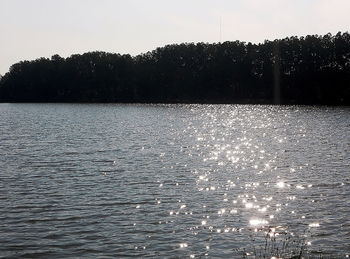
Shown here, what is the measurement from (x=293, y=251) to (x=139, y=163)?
22676 mm

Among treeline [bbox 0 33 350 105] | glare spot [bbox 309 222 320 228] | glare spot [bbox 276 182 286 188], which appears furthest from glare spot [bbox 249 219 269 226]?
treeline [bbox 0 33 350 105]

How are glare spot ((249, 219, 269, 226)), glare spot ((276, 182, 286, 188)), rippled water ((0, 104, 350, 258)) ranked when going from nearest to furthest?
1. rippled water ((0, 104, 350, 258))
2. glare spot ((249, 219, 269, 226))
3. glare spot ((276, 182, 286, 188))

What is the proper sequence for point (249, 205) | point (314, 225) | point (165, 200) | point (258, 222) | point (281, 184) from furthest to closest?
point (281, 184)
point (165, 200)
point (249, 205)
point (258, 222)
point (314, 225)

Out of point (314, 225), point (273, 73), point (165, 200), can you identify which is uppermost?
point (273, 73)

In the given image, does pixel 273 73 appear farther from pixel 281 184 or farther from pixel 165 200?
pixel 165 200

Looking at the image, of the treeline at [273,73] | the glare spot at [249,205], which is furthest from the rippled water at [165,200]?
the treeline at [273,73]

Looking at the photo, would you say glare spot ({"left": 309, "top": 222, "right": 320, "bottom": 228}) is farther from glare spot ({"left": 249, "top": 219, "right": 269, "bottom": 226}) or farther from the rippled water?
glare spot ({"left": 249, "top": 219, "right": 269, "bottom": 226})

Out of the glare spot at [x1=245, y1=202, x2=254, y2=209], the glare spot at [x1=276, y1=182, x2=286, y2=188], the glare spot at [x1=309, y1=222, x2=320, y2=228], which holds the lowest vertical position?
the glare spot at [x1=309, y1=222, x2=320, y2=228]

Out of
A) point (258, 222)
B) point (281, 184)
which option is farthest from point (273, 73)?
point (258, 222)

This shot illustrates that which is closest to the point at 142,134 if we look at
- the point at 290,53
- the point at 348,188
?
the point at 348,188

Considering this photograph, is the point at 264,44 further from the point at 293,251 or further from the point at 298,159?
the point at 293,251

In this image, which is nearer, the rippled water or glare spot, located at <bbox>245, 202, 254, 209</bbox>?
the rippled water

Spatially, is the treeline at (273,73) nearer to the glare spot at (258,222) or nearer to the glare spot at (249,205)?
the glare spot at (249,205)

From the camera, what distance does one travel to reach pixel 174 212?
21.9 metres
